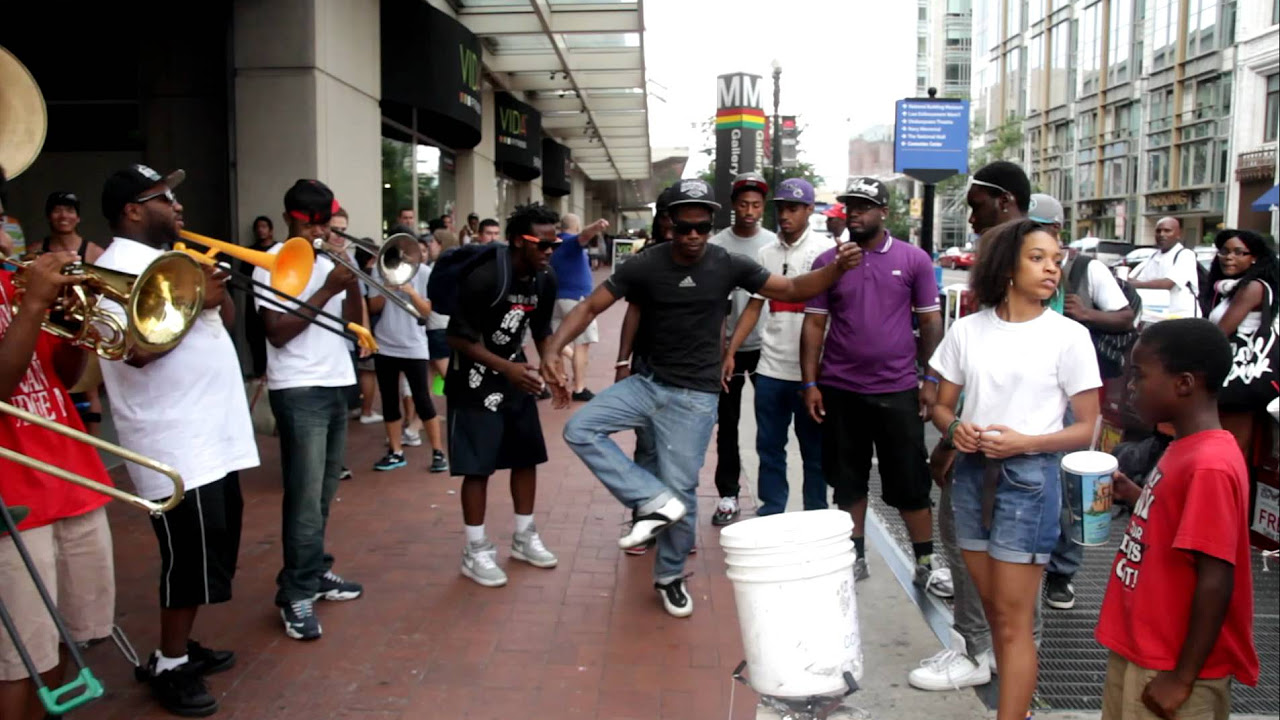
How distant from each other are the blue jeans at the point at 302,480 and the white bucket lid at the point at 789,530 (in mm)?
2101

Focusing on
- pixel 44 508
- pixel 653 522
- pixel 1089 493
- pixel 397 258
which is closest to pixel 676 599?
pixel 653 522

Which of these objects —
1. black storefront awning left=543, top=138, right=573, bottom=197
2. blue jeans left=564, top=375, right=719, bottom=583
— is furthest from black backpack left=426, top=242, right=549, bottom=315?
black storefront awning left=543, top=138, right=573, bottom=197

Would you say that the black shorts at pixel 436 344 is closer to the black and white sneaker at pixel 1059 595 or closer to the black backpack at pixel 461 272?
the black backpack at pixel 461 272

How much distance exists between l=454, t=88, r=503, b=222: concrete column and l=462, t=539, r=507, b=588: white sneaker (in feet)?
36.7

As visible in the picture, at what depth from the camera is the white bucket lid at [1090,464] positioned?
304cm

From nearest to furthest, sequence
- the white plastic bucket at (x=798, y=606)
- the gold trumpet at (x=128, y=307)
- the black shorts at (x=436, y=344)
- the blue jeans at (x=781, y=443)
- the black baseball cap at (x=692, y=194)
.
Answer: the gold trumpet at (x=128, y=307), the white plastic bucket at (x=798, y=606), the black baseball cap at (x=692, y=194), the blue jeans at (x=781, y=443), the black shorts at (x=436, y=344)

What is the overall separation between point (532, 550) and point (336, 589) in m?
1.06

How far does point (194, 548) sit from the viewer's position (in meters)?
3.80

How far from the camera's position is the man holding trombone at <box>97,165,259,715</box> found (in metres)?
3.70

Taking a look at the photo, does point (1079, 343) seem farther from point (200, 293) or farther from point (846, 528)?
point (200, 293)

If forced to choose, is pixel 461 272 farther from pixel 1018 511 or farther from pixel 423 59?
pixel 423 59

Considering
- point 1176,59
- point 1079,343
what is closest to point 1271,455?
point 1079,343

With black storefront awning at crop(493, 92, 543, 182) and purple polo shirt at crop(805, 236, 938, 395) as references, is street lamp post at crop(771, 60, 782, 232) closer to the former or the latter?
black storefront awning at crop(493, 92, 543, 182)

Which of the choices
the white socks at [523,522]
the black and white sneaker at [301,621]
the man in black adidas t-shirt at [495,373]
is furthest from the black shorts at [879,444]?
the black and white sneaker at [301,621]
